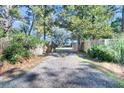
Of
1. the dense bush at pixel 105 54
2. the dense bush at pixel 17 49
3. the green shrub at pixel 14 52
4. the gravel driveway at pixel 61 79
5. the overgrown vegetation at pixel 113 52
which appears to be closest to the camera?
the gravel driveway at pixel 61 79

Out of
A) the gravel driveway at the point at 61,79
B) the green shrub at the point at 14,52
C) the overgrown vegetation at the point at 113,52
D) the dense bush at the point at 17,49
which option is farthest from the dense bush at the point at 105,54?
the green shrub at the point at 14,52

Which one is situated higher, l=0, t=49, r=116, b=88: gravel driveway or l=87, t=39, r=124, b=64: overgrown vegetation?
l=87, t=39, r=124, b=64: overgrown vegetation

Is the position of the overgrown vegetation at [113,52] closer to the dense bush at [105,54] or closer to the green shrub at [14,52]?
the dense bush at [105,54]

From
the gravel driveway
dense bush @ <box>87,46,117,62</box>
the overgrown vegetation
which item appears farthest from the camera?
dense bush @ <box>87,46,117,62</box>

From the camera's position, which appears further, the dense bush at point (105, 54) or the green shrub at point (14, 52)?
the dense bush at point (105, 54)

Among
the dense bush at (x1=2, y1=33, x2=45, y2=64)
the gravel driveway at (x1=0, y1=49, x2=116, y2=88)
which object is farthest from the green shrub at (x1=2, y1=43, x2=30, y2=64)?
the gravel driveway at (x1=0, y1=49, x2=116, y2=88)

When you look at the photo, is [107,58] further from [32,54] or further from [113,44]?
[32,54]

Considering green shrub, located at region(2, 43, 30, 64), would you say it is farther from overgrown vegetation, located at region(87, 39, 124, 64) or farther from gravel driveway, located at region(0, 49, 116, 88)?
overgrown vegetation, located at region(87, 39, 124, 64)

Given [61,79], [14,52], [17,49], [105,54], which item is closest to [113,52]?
[105,54]

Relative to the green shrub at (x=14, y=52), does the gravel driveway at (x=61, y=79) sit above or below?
below

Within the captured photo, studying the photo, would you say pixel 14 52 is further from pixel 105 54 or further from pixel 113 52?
pixel 113 52

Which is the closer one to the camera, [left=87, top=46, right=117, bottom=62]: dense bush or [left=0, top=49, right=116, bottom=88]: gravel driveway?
[left=0, top=49, right=116, bottom=88]: gravel driveway

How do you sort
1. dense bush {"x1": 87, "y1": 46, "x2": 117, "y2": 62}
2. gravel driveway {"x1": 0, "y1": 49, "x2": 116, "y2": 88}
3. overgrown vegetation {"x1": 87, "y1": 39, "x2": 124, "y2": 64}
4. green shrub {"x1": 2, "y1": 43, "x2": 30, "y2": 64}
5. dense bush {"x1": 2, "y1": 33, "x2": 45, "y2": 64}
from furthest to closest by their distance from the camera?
dense bush {"x1": 87, "y1": 46, "x2": 117, "y2": 62} < overgrown vegetation {"x1": 87, "y1": 39, "x2": 124, "y2": 64} < dense bush {"x1": 2, "y1": 33, "x2": 45, "y2": 64} < green shrub {"x1": 2, "y1": 43, "x2": 30, "y2": 64} < gravel driveway {"x1": 0, "y1": 49, "x2": 116, "y2": 88}

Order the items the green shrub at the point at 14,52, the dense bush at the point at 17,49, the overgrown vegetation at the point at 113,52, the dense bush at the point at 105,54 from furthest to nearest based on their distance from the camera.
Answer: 1. the dense bush at the point at 105,54
2. the overgrown vegetation at the point at 113,52
3. the dense bush at the point at 17,49
4. the green shrub at the point at 14,52
